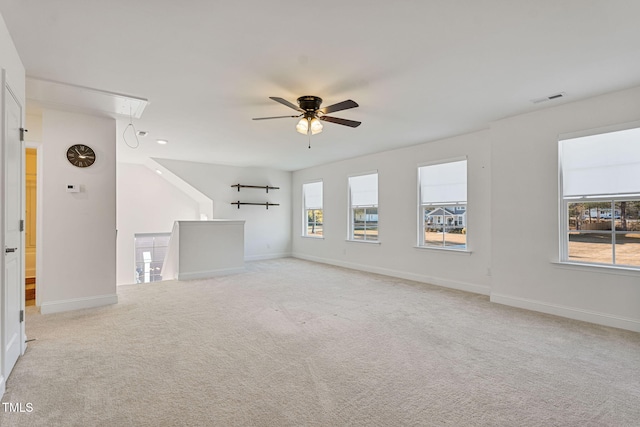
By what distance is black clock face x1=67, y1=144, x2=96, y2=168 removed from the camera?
13.2 ft

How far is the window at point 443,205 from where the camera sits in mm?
5254

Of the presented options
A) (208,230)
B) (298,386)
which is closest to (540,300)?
(298,386)

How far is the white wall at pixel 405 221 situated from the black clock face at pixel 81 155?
15.8ft

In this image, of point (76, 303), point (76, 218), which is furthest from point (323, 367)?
point (76, 218)

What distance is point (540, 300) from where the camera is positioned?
3.96m

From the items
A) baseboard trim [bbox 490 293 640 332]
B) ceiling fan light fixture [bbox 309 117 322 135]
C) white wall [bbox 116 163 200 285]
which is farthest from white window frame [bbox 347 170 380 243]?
white wall [bbox 116 163 200 285]

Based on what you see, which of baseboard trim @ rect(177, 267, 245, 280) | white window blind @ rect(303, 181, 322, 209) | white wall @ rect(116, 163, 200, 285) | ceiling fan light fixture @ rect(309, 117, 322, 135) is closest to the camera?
ceiling fan light fixture @ rect(309, 117, 322, 135)

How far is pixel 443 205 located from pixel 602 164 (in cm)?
221

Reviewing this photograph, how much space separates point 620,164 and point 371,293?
3.35 metres

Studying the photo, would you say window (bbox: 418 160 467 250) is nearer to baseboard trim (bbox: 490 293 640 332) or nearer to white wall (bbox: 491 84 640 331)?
white wall (bbox: 491 84 640 331)

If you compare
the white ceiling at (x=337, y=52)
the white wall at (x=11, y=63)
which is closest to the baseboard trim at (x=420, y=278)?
the white ceiling at (x=337, y=52)

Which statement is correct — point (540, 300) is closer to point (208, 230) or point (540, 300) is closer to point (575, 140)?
point (575, 140)

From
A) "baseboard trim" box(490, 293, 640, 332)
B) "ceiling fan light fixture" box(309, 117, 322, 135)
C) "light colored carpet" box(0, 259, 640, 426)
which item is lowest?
"light colored carpet" box(0, 259, 640, 426)

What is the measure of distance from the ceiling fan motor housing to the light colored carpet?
237 centimetres
